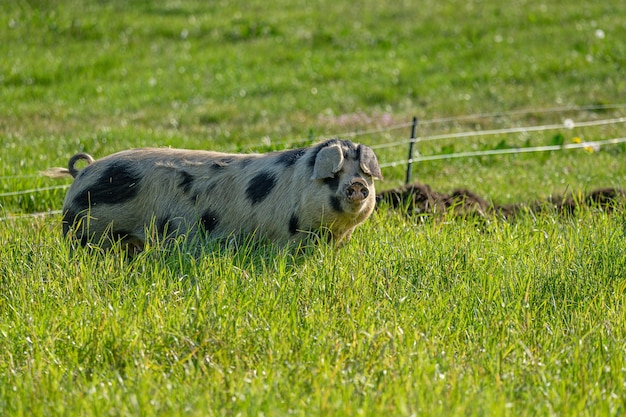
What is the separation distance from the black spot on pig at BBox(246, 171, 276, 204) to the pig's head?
43 cm

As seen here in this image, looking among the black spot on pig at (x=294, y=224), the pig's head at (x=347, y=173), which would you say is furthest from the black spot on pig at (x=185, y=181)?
the pig's head at (x=347, y=173)

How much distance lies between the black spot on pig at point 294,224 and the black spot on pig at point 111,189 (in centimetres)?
122

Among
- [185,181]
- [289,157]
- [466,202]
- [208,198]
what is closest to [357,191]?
[289,157]

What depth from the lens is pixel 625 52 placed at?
1841 centimetres

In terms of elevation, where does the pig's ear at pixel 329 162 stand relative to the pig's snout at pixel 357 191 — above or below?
above

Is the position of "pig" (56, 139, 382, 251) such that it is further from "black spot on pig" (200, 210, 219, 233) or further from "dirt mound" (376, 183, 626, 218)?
"dirt mound" (376, 183, 626, 218)

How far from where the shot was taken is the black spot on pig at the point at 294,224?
22.2ft

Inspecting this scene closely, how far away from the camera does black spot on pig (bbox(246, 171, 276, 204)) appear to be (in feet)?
22.7

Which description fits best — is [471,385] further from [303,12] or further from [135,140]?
[303,12]

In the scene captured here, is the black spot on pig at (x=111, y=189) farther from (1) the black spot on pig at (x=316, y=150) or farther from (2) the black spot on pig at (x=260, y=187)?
(1) the black spot on pig at (x=316, y=150)

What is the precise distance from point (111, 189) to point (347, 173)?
70.7 inches

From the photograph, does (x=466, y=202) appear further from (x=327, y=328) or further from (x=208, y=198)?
(x=327, y=328)

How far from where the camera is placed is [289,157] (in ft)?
23.0

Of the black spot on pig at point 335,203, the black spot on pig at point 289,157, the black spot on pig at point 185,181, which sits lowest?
the black spot on pig at point 335,203
